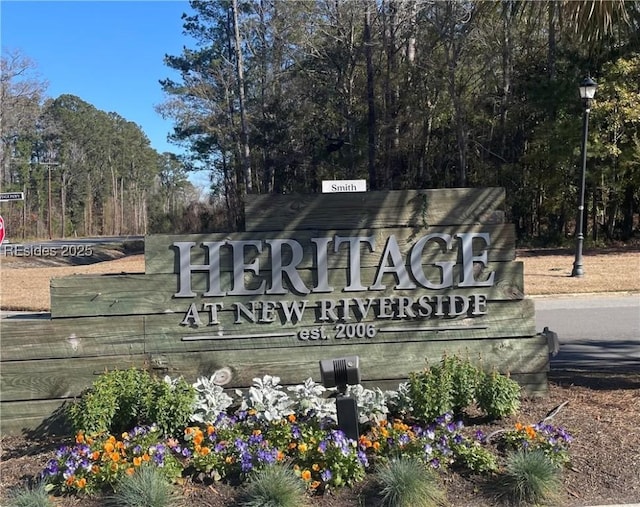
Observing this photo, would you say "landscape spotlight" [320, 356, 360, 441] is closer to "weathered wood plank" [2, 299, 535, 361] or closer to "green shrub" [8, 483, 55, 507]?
"weathered wood plank" [2, 299, 535, 361]

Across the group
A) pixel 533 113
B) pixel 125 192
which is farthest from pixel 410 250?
pixel 125 192

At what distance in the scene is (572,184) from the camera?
2820cm

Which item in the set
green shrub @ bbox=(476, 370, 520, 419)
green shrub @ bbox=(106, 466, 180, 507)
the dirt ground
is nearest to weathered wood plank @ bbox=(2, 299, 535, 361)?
green shrub @ bbox=(476, 370, 520, 419)

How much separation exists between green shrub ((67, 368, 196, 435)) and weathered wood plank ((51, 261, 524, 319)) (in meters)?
0.53

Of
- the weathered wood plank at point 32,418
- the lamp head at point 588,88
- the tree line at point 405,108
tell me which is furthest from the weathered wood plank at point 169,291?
the tree line at point 405,108

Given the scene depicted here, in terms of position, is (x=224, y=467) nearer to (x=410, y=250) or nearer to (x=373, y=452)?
(x=373, y=452)

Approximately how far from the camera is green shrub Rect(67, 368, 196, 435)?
158 inches

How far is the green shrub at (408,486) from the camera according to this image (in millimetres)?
3268

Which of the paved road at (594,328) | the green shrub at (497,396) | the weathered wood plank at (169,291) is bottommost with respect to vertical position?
the paved road at (594,328)

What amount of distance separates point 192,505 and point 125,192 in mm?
107875

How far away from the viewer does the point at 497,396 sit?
424 cm

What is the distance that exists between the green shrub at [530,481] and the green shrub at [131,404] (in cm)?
199

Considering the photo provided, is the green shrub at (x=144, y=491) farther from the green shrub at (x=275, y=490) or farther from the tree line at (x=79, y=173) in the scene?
the tree line at (x=79, y=173)

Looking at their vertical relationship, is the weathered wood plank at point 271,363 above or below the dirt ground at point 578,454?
above
